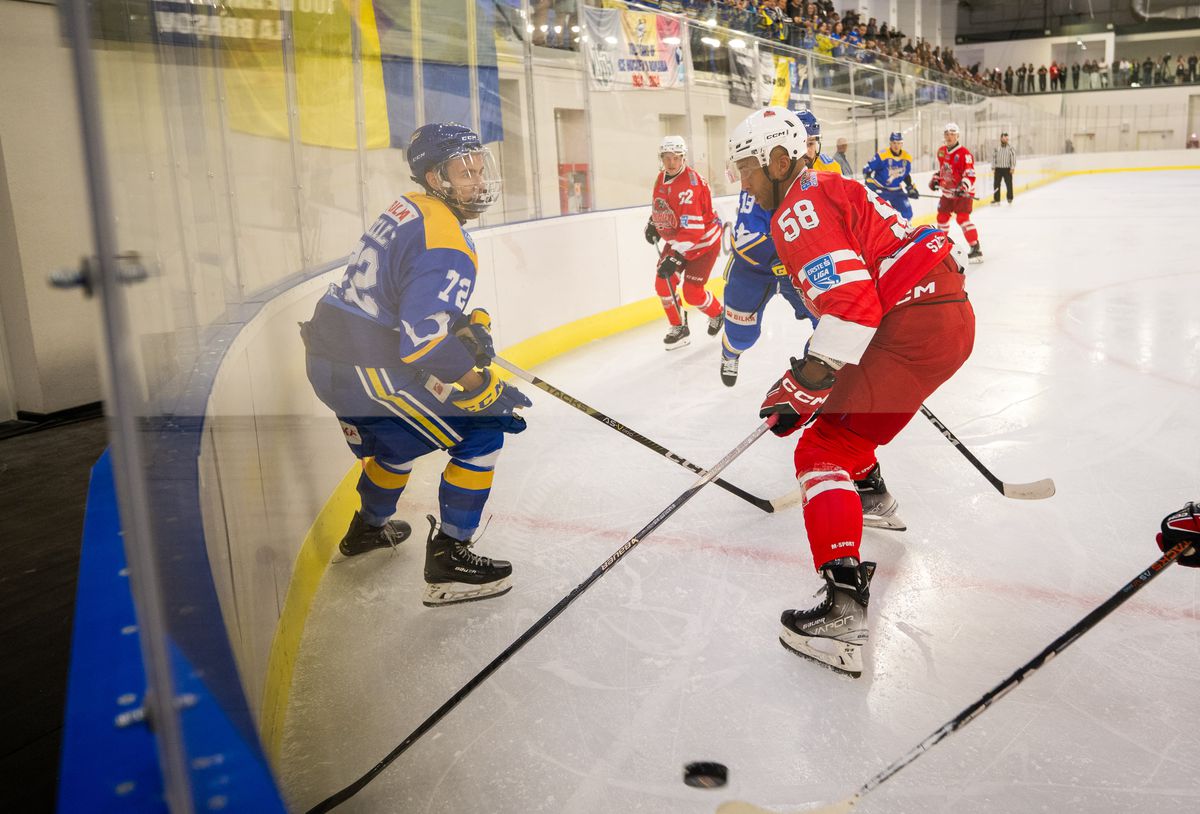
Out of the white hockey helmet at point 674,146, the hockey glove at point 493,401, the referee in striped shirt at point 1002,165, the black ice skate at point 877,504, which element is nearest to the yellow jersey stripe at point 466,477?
the hockey glove at point 493,401

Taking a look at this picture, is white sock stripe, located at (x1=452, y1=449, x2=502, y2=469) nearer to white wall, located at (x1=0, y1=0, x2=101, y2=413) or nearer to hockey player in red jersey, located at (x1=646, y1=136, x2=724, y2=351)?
hockey player in red jersey, located at (x1=646, y1=136, x2=724, y2=351)

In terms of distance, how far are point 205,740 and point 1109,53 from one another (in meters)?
32.3

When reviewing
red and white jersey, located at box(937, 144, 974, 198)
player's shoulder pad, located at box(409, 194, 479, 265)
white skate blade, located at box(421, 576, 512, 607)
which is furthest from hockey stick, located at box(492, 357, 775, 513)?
red and white jersey, located at box(937, 144, 974, 198)

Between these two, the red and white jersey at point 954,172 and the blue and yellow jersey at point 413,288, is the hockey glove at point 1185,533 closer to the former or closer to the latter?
the blue and yellow jersey at point 413,288

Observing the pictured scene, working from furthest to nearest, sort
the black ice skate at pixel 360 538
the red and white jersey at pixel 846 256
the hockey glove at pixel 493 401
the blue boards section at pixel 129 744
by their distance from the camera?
1. the black ice skate at pixel 360 538
2. the hockey glove at pixel 493 401
3. the red and white jersey at pixel 846 256
4. the blue boards section at pixel 129 744

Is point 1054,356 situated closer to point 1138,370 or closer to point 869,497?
point 1138,370

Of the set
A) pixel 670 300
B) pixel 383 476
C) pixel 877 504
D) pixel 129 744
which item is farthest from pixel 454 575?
pixel 670 300

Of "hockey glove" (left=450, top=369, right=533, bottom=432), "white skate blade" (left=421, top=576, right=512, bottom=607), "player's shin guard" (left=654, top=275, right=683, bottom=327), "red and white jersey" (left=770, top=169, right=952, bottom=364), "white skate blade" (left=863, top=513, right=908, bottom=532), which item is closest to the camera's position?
"red and white jersey" (left=770, top=169, right=952, bottom=364)

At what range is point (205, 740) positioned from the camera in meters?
0.82

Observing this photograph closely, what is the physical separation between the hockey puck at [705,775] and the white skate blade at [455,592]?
79cm

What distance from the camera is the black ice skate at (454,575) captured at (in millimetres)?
2189

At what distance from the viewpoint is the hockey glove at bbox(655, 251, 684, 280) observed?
472cm

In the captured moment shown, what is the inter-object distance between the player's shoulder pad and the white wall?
278cm

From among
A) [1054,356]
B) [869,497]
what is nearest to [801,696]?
[869,497]
